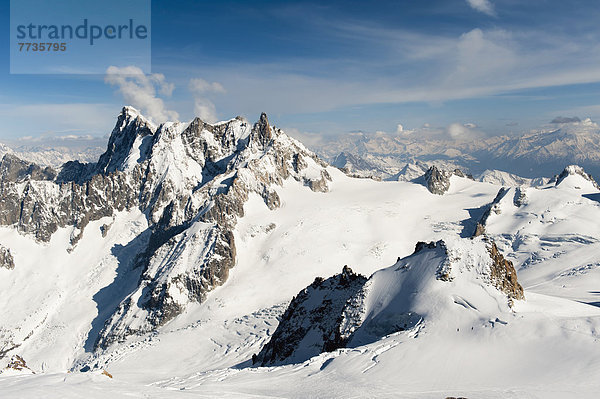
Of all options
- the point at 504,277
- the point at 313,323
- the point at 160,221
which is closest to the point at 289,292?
the point at 313,323

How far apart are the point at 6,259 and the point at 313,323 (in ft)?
570

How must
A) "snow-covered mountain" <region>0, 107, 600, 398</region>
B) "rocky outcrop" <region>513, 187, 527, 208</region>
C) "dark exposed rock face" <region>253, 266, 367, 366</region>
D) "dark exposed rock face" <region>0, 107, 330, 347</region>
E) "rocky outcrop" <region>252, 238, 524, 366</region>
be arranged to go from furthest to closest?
"rocky outcrop" <region>513, 187, 527, 208</region>, "dark exposed rock face" <region>0, 107, 330, 347</region>, "dark exposed rock face" <region>253, 266, 367, 366</region>, "rocky outcrop" <region>252, 238, 524, 366</region>, "snow-covered mountain" <region>0, 107, 600, 398</region>

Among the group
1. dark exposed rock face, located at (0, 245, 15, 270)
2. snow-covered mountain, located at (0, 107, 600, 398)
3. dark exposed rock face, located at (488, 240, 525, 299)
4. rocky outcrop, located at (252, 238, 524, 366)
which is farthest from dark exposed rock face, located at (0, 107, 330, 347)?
dark exposed rock face, located at (488, 240, 525, 299)

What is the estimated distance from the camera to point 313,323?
64.8 metres

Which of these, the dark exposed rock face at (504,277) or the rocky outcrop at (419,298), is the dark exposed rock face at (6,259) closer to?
the rocky outcrop at (419,298)

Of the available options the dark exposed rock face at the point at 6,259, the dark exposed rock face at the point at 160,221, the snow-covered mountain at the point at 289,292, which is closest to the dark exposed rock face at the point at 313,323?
the snow-covered mountain at the point at 289,292

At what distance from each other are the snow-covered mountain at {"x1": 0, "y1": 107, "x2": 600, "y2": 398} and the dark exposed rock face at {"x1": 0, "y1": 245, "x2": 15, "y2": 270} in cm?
41

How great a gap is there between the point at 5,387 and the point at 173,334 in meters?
100

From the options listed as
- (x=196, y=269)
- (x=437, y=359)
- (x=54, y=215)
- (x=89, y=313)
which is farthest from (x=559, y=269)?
(x=54, y=215)

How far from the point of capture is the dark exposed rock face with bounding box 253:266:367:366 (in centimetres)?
5791

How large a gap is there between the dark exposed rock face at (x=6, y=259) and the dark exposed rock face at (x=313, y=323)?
519 ft

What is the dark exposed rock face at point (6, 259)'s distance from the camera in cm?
16312

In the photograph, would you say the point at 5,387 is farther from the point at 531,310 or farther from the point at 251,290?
the point at 251,290

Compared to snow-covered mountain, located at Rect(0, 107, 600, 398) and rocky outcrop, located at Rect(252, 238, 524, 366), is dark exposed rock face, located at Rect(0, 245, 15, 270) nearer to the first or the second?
snow-covered mountain, located at Rect(0, 107, 600, 398)
